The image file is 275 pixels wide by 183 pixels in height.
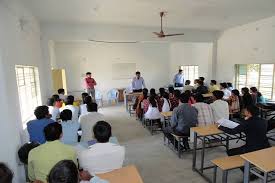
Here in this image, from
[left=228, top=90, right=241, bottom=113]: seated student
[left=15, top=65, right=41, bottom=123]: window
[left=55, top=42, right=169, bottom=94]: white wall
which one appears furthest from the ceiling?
[left=55, top=42, right=169, bottom=94]: white wall

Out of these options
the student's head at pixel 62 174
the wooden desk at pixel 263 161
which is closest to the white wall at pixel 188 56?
the wooden desk at pixel 263 161

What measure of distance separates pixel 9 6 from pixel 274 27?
6.93 metres

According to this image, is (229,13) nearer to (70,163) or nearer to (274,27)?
(274,27)

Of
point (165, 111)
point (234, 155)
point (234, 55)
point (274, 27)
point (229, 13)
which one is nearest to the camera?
point (234, 155)

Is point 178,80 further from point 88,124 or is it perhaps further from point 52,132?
point 52,132

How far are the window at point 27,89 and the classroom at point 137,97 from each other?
0.03 meters

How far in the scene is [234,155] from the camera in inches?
108

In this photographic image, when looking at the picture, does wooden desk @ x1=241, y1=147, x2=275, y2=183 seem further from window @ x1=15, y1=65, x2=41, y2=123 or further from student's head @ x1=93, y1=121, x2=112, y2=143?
window @ x1=15, y1=65, x2=41, y2=123

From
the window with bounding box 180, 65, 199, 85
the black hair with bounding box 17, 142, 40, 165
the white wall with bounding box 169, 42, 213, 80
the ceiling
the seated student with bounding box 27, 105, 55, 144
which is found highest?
the ceiling

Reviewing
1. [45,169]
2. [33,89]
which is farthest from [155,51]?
[45,169]

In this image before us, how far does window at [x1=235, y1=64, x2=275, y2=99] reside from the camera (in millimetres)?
6203

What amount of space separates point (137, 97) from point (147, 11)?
271 centimetres

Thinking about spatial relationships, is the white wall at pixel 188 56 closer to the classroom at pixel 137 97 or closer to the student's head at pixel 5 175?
the classroom at pixel 137 97

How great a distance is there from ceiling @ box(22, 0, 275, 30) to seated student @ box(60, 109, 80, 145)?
261cm
